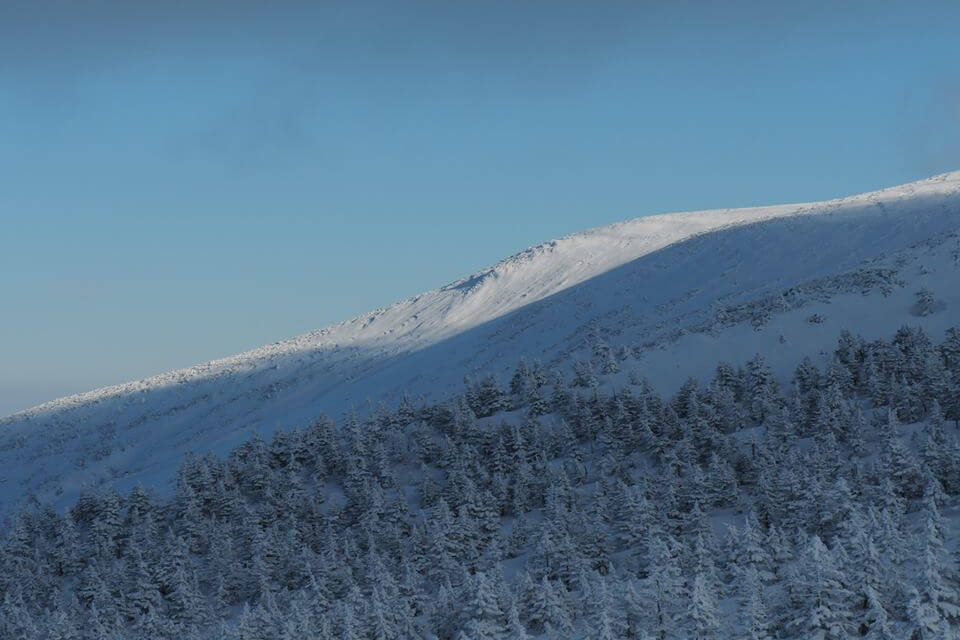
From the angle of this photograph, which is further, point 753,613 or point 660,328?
point 660,328

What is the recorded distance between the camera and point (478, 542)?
7088 centimetres

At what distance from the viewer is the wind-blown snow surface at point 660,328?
100m

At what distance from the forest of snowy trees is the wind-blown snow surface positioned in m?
8.55

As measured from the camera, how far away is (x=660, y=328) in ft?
429

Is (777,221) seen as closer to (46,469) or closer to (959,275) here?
(959,275)

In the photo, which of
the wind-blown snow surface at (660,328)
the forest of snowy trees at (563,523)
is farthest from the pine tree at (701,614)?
the wind-blown snow surface at (660,328)

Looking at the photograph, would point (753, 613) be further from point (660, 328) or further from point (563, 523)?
point (660, 328)

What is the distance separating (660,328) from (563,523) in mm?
70394

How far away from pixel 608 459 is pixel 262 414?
111 m

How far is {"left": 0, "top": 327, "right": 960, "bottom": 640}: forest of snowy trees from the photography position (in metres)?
45.2

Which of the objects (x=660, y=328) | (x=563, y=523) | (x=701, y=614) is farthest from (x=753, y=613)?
(x=660, y=328)

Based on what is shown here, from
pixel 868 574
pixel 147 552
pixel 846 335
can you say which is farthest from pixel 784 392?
pixel 147 552

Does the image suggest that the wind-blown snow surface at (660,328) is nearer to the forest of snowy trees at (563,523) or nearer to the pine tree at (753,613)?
the forest of snowy trees at (563,523)

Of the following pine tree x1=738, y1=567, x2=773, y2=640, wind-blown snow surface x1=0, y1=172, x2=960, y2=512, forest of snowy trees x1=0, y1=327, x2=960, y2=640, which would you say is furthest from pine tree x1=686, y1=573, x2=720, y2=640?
wind-blown snow surface x1=0, y1=172, x2=960, y2=512
